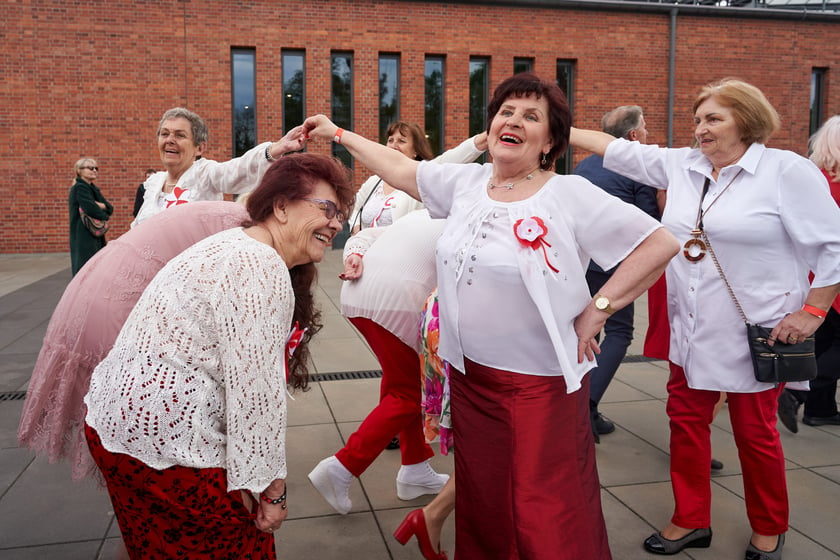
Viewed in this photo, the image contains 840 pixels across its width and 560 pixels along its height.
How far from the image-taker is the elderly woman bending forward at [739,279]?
2.78 metres

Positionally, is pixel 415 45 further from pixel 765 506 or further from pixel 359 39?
pixel 765 506

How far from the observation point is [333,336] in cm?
743

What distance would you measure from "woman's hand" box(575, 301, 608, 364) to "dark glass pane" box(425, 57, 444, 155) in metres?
15.1

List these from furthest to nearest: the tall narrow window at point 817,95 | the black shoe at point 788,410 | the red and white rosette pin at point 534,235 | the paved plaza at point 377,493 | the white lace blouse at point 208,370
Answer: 1. the tall narrow window at point 817,95
2. the black shoe at point 788,410
3. the paved plaza at point 377,493
4. the red and white rosette pin at point 534,235
5. the white lace blouse at point 208,370

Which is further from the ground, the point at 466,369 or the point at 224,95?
the point at 224,95

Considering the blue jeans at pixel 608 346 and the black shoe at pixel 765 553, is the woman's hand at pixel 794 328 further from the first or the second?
the blue jeans at pixel 608 346

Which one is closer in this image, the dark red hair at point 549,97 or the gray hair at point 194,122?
the dark red hair at point 549,97

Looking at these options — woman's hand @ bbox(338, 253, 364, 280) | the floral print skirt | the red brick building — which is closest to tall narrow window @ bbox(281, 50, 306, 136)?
the red brick building

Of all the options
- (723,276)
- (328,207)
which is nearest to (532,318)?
(328,207)

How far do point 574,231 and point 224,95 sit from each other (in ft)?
49.0

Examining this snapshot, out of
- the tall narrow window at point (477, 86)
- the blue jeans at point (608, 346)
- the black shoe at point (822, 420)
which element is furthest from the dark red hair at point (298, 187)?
the tall narrow window at point (477, 86)

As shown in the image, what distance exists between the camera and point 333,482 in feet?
10.8

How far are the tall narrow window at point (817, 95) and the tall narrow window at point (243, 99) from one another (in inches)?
593

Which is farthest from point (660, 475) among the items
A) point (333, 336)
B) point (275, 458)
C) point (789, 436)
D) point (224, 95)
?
point (224, 95)
